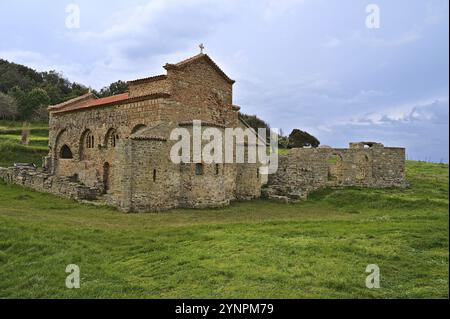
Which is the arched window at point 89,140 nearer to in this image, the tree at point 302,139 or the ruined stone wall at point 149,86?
the ruined stone wall at point 149,86

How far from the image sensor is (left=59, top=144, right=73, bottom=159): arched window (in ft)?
95.0

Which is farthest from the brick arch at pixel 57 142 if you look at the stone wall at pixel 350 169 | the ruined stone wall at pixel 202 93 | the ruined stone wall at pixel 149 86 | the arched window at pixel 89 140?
the stone wall at pixel 350 169

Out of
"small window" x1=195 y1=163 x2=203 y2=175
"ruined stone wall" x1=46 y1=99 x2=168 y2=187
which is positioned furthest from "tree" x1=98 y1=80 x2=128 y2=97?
"small window" x1=195 y1=163 x2=203 y2=175

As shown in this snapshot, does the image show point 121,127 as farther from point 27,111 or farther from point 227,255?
point 27,111

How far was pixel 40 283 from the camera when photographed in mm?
9922

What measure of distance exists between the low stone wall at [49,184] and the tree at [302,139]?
30.5 m

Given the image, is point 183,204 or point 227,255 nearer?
point 227,255

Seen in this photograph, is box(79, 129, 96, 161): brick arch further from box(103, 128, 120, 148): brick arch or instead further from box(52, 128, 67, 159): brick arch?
box(52, 128, 67, 159): brick arch

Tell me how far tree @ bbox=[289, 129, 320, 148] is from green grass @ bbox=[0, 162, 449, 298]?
30455 mm

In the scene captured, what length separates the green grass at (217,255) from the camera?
8578 mm

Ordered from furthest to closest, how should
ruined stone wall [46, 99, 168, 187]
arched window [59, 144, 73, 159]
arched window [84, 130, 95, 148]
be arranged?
arched window [59, 144, 73, 159]
arched window [84, 130, 95, 148]
ruined stone wall [46, 99, 168, 187]

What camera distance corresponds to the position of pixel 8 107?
171 ft
